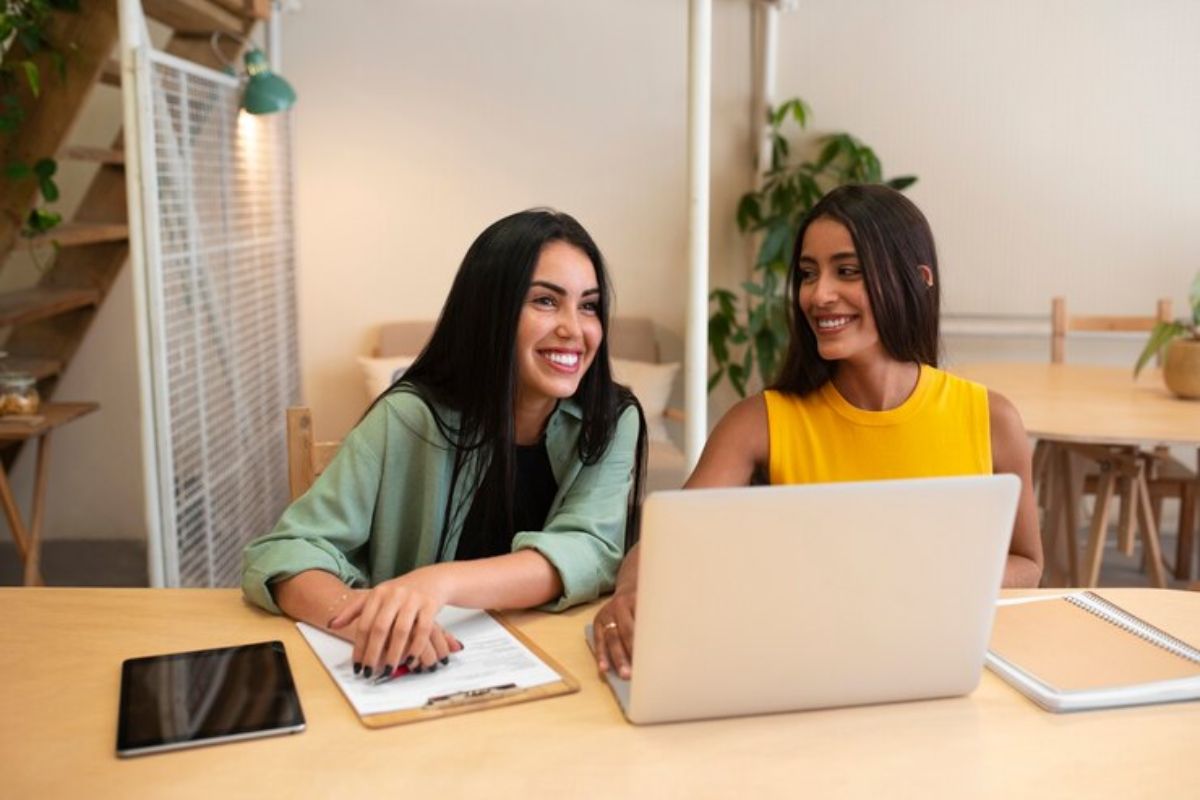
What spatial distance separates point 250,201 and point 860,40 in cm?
213

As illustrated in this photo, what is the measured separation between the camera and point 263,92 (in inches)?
131

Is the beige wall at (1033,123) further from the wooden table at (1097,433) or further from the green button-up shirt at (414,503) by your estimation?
the green button-up shirt at (414,503)

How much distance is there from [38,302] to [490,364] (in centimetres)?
217

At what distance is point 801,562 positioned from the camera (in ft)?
3.33

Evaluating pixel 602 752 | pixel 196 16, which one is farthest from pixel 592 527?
pixel 196 16

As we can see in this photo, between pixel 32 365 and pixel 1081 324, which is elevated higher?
pixel 1081 324

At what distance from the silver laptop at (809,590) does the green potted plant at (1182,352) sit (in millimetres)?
2308

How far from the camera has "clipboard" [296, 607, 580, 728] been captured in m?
1.11

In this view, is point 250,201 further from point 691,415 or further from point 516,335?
point 516,335

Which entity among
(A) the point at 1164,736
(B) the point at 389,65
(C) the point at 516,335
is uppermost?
(B) the point at 389,65

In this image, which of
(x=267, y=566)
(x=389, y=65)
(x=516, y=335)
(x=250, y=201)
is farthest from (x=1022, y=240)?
(x=267, y=566)

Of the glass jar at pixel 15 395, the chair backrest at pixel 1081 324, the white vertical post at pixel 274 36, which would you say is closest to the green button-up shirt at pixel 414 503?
the glass jar at pixel 15 395

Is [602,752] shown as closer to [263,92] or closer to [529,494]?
[529,494]

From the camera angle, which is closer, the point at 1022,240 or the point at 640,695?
the point at 640,695
